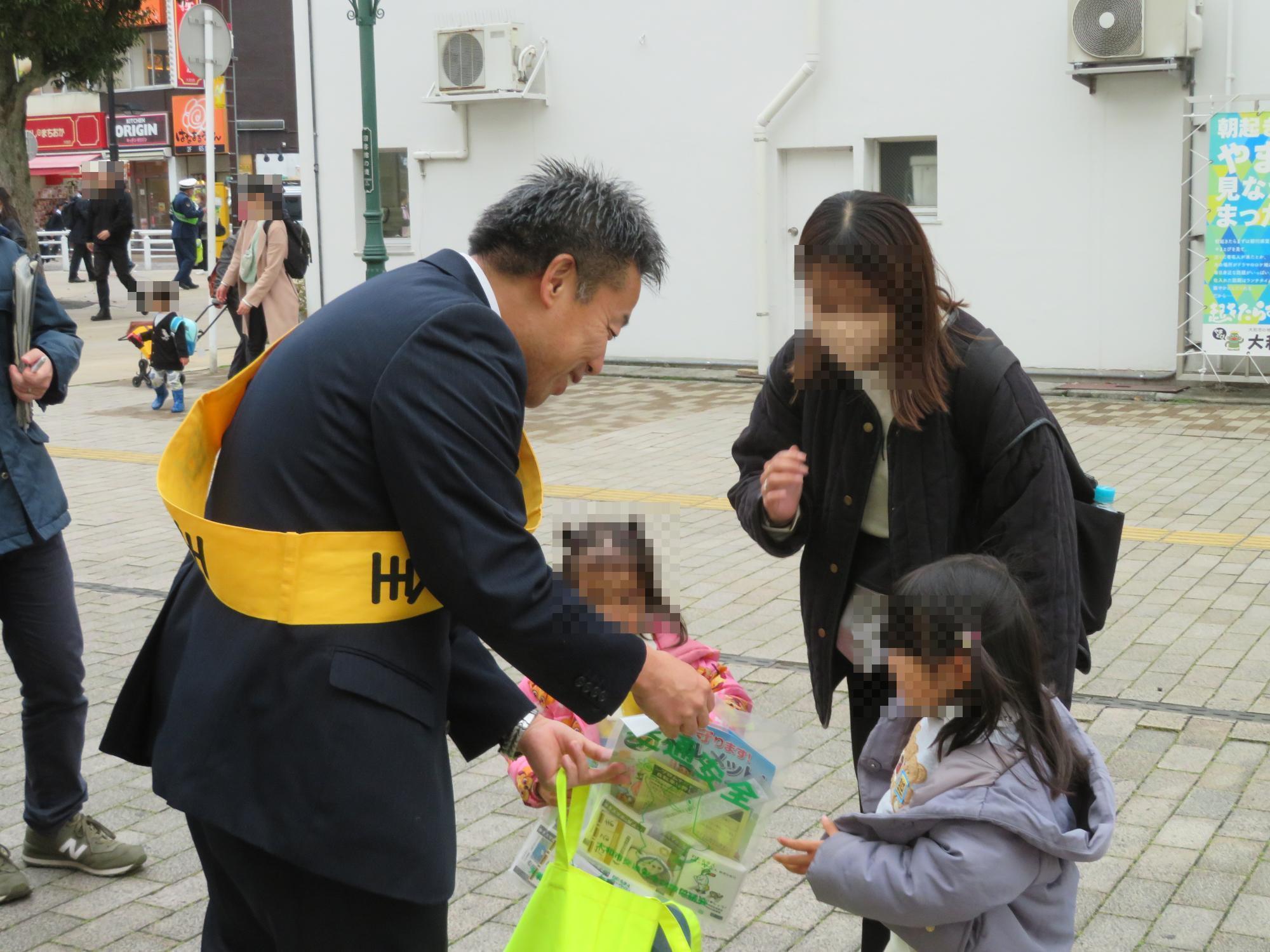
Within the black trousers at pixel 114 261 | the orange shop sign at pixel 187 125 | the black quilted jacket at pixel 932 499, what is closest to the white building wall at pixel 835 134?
the black trousers at pixel 114 261

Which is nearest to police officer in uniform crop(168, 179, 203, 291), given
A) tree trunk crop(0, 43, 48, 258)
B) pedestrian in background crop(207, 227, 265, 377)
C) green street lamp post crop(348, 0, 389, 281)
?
tree trunk crop(0, 43, 48, 258)

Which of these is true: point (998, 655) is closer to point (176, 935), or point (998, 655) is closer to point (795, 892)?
point (795, 892)

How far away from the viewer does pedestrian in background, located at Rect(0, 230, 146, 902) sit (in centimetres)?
382

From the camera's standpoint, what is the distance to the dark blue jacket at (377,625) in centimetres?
205

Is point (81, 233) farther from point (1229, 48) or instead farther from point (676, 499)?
point (1229, 48)

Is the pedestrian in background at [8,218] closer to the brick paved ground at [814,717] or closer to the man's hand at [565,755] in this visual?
the brick paved ground at [814,717]

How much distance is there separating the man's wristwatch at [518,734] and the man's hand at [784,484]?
674mm

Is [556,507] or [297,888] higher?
[556,507]

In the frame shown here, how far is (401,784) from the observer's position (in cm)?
215

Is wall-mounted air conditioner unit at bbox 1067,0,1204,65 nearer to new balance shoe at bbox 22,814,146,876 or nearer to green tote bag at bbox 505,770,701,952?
new balance shoe at bbox 22,814,146,876

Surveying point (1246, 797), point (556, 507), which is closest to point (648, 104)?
point (1246, 797)

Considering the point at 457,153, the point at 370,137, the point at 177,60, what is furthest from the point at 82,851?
the point at 177,60

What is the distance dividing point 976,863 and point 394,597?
101 centimetres

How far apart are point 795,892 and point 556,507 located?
166cm
